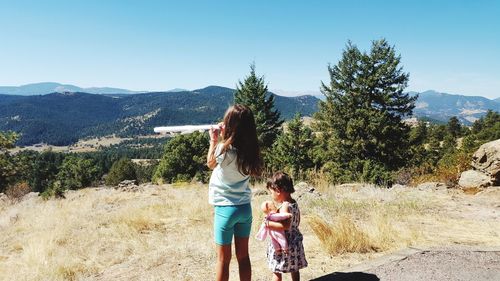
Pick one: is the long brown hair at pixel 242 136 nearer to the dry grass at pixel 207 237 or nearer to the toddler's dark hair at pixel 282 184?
the toddler's dark hair at pixel 282 184

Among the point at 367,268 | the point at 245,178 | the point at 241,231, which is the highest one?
the point at 245,178

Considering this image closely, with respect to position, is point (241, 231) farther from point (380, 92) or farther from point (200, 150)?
point (200, 150)

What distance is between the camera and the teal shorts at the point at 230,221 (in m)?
3.31

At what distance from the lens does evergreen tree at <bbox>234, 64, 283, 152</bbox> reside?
38.9 metres

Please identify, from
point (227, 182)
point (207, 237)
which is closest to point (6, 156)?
point (207, 237)

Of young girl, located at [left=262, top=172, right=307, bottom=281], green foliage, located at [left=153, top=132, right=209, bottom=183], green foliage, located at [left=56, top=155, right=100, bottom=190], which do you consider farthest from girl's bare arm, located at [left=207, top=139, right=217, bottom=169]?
green foliage, located at [left=56, top=155, right=100, bottom=190]

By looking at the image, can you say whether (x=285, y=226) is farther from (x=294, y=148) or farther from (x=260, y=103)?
(x=260, y=103)

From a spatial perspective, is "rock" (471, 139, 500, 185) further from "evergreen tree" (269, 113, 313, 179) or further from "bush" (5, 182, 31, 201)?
"bush" (5, 182, 31, 201)

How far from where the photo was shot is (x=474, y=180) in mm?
11578

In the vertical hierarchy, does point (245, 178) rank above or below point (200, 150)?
above

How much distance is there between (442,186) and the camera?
467 inches

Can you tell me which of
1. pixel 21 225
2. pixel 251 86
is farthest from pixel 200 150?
pixel 21 225

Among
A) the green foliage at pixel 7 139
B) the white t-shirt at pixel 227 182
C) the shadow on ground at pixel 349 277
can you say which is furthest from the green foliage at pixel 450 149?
the green foliage at pixel 7 139

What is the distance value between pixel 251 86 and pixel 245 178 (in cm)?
3628
